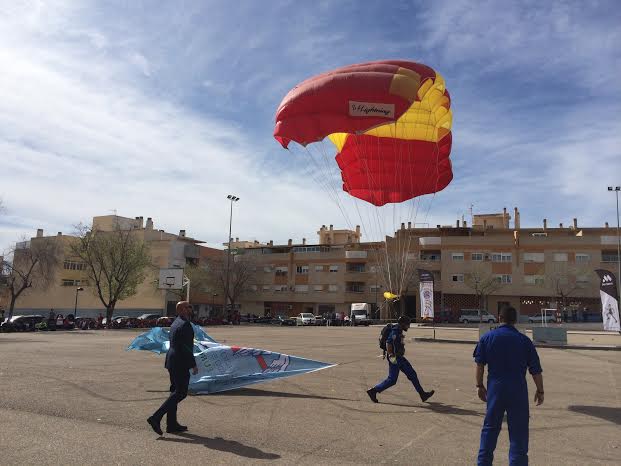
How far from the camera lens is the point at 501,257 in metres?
61.2

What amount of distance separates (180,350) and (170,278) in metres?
36.0

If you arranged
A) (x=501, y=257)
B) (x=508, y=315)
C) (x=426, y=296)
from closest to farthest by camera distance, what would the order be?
(x=508, y=315)
(x=426, y=296)
(x=501, y=257)

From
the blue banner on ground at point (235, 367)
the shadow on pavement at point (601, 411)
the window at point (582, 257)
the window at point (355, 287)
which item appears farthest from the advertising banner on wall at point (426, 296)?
the window at point (355, 287)

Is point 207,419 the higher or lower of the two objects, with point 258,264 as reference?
lower

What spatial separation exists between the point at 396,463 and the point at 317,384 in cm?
508

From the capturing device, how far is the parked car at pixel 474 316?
185 feet

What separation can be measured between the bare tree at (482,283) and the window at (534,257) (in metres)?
4.32

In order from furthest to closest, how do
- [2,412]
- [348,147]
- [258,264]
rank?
[258,264]
[348,147]
[2,412]

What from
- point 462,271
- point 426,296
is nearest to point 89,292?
point 462,271

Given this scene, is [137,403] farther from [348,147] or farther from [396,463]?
[348,147]

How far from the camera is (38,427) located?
20.5 ft

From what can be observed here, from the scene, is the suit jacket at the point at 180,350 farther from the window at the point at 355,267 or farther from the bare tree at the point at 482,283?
the window at the point at 355,267

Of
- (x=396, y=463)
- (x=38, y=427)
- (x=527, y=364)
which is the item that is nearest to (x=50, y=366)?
(x=38, y=427)

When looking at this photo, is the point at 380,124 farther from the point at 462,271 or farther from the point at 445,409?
the point at 462,271
